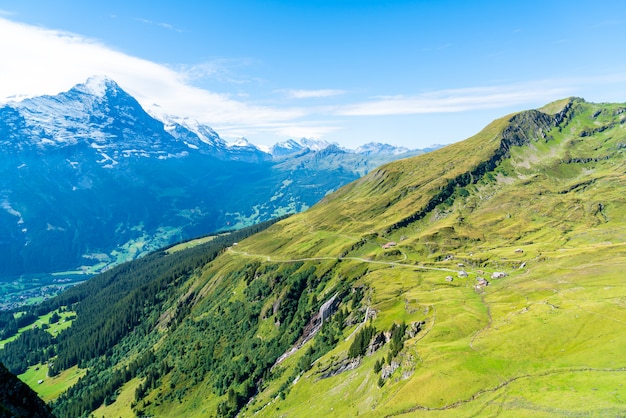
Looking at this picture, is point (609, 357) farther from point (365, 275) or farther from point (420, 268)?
point (365, 275)

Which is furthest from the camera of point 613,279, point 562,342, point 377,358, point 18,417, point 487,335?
point 613,279

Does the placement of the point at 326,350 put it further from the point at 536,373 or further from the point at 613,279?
the point at 613,279

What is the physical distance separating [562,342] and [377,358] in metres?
53.7

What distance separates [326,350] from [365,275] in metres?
55.3

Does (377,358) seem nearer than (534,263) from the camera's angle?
Yes

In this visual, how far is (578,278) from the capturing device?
137000 mm

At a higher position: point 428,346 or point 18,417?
point 18,417

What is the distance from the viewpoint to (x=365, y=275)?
19938cm

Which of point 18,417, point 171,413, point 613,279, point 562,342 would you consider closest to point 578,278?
point 613,279

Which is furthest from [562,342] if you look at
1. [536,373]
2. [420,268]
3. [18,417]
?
[18,417]

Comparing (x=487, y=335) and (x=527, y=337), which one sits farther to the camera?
(x=487, y=335)

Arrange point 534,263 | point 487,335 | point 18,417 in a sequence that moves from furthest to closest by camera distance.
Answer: point 534,263 → point 487,335 → point 18,417

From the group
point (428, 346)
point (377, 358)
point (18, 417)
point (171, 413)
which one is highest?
point (18, 417)

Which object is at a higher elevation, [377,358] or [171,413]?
[377,358]
